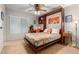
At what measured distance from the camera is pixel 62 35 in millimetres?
1763

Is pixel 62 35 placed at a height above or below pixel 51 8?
below

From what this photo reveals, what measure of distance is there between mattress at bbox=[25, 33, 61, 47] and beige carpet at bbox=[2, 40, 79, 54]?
0.47ft

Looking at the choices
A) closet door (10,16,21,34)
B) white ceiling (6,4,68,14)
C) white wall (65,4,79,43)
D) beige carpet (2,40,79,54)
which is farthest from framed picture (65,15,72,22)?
closet door (10,16,21,34)

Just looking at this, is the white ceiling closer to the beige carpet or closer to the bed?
the bed

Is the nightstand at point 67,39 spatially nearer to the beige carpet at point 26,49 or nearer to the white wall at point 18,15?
the beige carpet at point 26,49

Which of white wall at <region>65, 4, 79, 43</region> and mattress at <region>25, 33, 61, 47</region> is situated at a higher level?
white wall at <region>65, 4, 79, 43</region>

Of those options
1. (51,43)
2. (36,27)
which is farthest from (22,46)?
(51,43)

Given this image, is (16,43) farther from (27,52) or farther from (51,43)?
(51,43)

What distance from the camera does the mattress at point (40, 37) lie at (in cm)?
166

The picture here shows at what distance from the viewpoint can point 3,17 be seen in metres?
1.68

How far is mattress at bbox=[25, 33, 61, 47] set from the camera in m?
1.66

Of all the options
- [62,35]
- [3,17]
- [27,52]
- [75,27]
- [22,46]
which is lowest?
[27,52]

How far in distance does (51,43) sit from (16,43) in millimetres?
683

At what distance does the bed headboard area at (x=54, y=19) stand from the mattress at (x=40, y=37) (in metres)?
0.14
